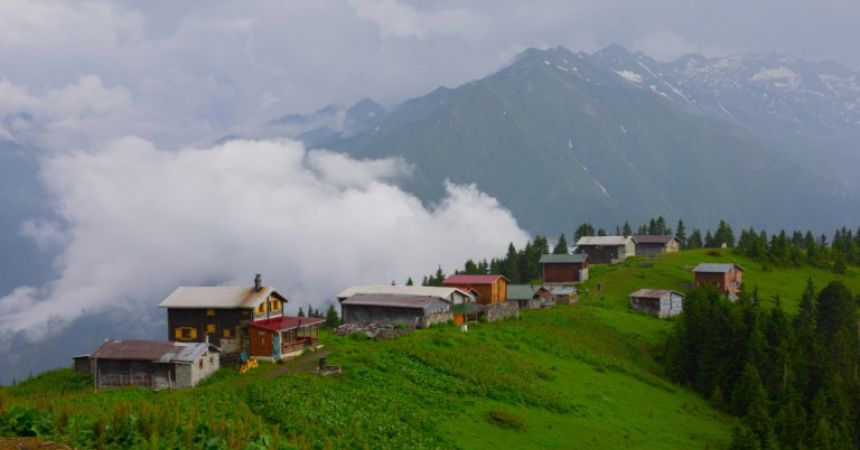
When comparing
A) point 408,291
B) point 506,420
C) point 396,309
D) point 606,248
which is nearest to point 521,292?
point 408,291

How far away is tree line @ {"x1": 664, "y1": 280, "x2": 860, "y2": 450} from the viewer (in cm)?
5497

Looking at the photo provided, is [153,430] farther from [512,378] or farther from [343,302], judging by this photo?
[343,302]

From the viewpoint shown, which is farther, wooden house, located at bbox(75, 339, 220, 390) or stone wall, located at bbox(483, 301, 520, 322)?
stone wall, located at bbox(483, 301, 520, 322)

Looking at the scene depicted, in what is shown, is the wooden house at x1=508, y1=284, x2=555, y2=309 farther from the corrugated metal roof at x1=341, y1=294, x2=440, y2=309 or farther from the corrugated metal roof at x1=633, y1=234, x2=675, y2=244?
the corrugated metal roof at x1=633, y1=234, x2=675, y2=244

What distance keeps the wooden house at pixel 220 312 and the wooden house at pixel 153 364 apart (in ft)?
22.9

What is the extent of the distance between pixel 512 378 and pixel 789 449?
21.8 m

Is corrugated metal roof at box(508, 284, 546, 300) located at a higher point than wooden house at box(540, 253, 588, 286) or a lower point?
lower

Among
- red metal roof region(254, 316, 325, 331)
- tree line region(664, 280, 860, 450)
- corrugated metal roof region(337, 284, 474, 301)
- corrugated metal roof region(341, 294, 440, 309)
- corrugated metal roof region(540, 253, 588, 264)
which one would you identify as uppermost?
corrugated metal roof region(540, 253, 588, 264)

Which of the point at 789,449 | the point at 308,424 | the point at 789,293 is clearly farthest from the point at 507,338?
the point at 789,293

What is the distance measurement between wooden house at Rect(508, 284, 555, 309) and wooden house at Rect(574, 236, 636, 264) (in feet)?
134

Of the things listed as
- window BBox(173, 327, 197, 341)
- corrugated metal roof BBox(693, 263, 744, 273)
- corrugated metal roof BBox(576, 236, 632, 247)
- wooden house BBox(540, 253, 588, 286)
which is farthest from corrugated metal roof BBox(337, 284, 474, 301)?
corrugated metal roof BBox(576, 236, 632, 247)

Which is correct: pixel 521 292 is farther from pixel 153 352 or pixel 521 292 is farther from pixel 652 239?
pixel 652 239

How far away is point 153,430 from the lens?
81.0ft

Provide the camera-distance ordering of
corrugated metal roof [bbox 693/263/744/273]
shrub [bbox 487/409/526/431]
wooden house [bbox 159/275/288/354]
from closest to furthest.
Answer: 1. shrub [bbox 487/409/526/431]
2. wooden house [bbox 159/275/288/354]
3. corrugated metal roof [bbox 693/263/744/273]
